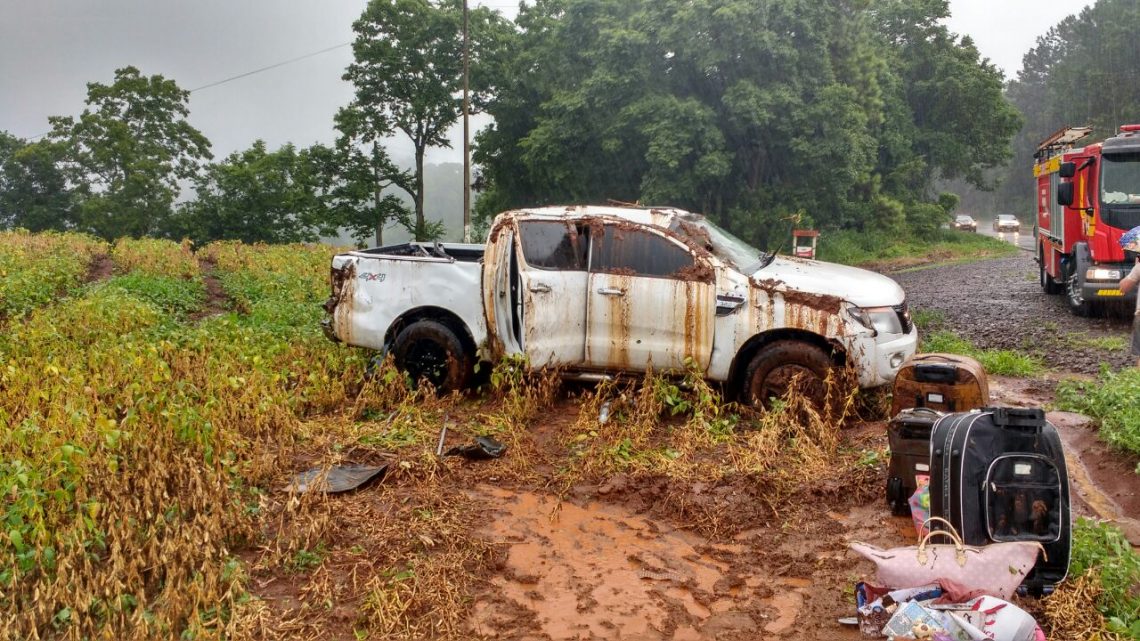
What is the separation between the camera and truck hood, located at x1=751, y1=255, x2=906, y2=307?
689cm

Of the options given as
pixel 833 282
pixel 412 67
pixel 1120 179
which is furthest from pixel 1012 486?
pixel 412 67

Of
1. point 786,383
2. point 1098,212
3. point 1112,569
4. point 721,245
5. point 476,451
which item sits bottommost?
point 1112,569

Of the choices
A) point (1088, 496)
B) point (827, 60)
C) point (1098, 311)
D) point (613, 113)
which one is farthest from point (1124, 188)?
point (613, 113)

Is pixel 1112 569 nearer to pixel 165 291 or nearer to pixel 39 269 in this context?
pixel 165 291

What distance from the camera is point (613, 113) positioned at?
90.6 feet

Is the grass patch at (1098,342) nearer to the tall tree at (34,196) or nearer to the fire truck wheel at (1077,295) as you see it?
the fire truck wheel at (1077,295)

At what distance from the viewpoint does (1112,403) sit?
677 centimetres

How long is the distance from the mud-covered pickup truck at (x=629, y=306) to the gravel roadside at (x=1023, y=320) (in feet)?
12.0

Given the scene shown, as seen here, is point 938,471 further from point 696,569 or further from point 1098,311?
point 1098,311

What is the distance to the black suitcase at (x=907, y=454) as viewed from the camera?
498 centimetres

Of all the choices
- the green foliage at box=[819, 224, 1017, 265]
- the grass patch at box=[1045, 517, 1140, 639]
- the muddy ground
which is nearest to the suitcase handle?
the grass patch at box=[1045, 517, 1140, 639]

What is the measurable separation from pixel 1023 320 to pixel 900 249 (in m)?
20.5

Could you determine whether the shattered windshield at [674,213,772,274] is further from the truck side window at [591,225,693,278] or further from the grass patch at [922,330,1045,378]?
the grass patch at [922,330,1045,378]

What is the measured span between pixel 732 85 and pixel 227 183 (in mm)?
30189
